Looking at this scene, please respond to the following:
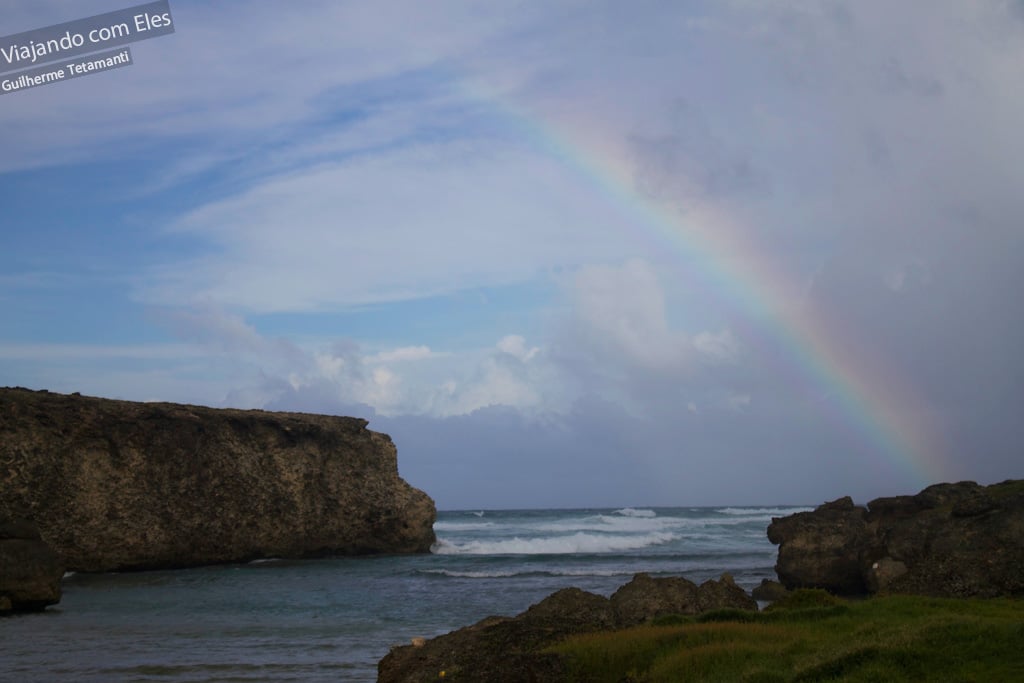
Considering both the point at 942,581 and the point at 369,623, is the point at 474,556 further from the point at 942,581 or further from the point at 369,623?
the point at 942,581

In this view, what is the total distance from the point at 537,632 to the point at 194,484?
143ft

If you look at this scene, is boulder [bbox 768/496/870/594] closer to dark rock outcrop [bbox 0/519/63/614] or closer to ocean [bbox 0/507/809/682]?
ocean [bbox 0/507/809/682]

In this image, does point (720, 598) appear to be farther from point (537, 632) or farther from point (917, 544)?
point (917, 544)

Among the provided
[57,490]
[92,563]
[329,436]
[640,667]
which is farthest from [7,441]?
[640,667]

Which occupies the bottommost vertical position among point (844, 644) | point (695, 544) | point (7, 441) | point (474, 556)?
point (695, 544)

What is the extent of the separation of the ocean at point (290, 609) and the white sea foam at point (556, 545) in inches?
140

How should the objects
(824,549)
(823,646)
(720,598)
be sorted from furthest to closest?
(824,549)
(720,598)
(823,646)

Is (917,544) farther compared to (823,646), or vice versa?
(917,544)

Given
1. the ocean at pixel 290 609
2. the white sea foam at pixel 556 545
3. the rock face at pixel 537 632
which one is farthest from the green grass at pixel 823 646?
the white sea foam at pixel 556 545

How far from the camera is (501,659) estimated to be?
540 inches

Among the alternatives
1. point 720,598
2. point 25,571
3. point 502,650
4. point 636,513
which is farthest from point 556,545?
point 636,513

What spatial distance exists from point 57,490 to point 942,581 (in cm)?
4594

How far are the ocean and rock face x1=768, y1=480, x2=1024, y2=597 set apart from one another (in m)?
4.58

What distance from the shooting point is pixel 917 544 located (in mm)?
24703
